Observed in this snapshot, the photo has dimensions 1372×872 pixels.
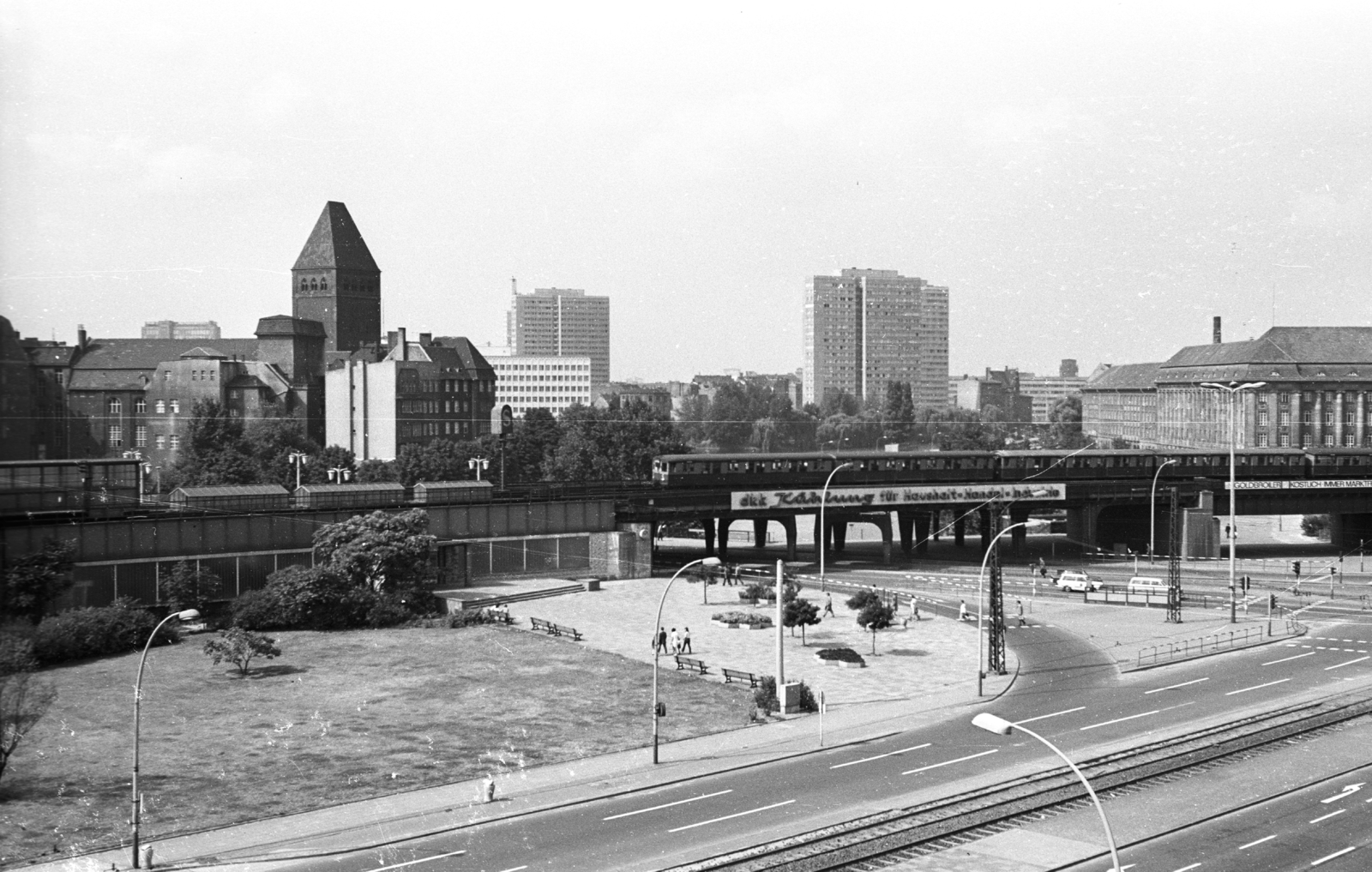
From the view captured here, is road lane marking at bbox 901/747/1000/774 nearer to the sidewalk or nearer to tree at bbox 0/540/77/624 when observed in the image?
the sidewalk

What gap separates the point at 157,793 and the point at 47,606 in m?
28.7

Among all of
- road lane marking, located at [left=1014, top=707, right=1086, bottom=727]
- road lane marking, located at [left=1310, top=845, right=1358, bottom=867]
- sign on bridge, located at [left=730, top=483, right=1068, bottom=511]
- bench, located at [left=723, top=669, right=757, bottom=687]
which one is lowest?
road lane marking, located at [left=1310, top=845, right=1358, bottom=867]

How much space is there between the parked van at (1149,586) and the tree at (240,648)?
52.7 meters

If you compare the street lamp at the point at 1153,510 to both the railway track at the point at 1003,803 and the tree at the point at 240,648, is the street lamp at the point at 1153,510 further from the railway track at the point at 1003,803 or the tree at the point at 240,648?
the tree at the point at 240,648

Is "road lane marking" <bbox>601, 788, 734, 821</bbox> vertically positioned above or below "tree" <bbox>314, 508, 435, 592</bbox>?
below

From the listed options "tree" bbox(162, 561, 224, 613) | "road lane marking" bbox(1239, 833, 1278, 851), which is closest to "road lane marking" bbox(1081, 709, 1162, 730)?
"road lane marking" bbox(1239, 833, 1278, 851)

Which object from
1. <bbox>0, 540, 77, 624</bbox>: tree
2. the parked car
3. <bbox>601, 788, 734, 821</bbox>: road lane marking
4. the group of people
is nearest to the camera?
<bbox>601, 788, 734, 821</bbox>: road lane marking

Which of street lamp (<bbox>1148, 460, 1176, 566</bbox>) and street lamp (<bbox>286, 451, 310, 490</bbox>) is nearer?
street lamp (<bbox>1148, 460, 1176, 566</bbox>)

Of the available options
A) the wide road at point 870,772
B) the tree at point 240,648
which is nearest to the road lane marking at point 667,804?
the wide road at point 870,772

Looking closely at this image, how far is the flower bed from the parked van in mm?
29860

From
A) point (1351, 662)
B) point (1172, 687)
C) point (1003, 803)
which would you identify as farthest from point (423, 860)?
point (1351, 662)

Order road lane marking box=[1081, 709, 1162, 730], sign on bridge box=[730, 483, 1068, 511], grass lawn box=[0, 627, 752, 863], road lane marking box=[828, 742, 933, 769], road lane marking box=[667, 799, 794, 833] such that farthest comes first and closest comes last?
sign on bridge box=[730, 483, 1068, 511] < road lane marking box=[1081, 709, 1162, 730] < road lane marking box=[828, 742, 933, 769] < grass lawn box=[0, 627, 752, 863] < road lane marking box=[667, 799, 794, 833]

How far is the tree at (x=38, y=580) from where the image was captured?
209 feet

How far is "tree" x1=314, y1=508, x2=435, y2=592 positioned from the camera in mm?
77562
